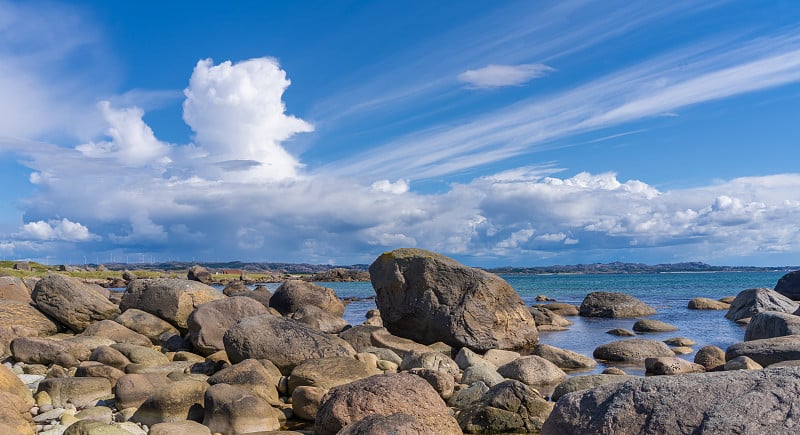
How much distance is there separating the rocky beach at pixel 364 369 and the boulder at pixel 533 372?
48 mm

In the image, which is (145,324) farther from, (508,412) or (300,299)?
(508,412)

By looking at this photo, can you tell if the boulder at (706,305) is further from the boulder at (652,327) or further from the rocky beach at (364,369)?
the rocky beach at (364,369)

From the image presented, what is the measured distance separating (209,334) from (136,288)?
604 cm

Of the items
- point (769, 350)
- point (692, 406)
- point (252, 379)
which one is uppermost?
point (692, 406)

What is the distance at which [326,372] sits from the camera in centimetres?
1382

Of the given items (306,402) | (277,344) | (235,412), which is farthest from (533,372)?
(235,412)

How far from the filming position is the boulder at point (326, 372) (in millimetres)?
13617

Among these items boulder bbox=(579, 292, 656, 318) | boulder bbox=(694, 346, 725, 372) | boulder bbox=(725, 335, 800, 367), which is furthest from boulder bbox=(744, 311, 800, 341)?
boulder bbox=(579, 292, 656, 318)

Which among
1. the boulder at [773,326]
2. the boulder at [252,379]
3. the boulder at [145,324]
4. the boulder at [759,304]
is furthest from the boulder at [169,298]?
the boulder at [759,304]

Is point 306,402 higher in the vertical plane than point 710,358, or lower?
higher

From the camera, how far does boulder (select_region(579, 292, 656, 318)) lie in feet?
123

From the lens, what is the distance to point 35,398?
41.8 ft

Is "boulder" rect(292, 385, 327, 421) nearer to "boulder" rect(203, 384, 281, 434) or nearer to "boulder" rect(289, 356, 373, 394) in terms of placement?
"boulder" rect(203, 384, 281, 434)

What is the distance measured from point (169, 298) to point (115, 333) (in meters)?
2.95
